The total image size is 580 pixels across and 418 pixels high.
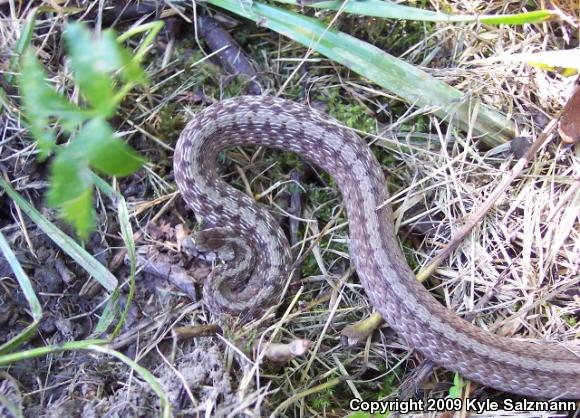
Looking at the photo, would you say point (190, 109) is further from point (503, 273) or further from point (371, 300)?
point (503, 273)

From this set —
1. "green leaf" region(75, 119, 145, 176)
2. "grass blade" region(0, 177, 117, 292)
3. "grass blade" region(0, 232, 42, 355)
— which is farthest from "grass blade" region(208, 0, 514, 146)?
"green leaf" region(75, 119, 145, 176)

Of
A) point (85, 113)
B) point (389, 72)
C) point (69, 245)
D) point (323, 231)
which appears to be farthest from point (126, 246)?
point (389, 72)

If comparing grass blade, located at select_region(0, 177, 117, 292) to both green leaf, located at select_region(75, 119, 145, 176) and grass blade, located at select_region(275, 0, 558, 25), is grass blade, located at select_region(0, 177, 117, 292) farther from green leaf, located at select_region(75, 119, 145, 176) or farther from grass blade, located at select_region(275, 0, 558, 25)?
grass blade, located at select_region(275, 0, 558, 25)

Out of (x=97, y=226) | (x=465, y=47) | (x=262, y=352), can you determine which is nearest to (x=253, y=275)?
(x=262, y=352)

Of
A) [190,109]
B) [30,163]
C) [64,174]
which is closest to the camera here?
[64,174]

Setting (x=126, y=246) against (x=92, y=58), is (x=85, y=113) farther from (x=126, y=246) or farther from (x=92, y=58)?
(x=126, y=246)

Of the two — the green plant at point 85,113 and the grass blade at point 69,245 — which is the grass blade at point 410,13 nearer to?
the grass blade at point 69,245

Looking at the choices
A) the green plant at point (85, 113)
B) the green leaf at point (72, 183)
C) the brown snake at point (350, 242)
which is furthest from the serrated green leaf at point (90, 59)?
the brown snake at point (350, 242)
